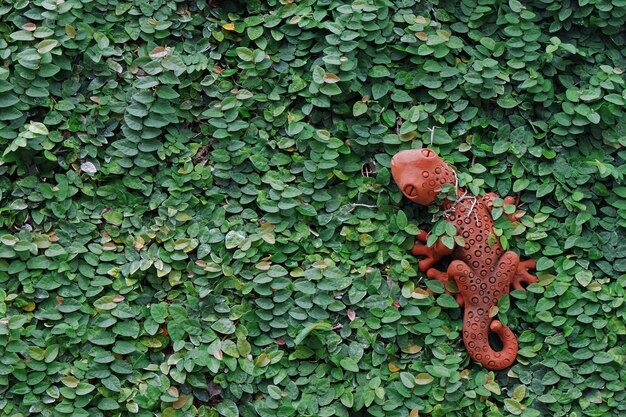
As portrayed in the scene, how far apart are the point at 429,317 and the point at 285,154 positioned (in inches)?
33.8

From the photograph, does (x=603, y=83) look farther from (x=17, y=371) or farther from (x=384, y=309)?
(x=17, y=371)

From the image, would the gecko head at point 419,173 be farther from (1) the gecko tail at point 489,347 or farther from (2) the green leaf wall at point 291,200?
(1) the gecko tail at point 489,347

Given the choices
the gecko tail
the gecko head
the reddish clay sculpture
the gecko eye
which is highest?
the gecko eye

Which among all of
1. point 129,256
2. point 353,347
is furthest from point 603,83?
point 129,256

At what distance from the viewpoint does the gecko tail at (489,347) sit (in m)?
3.36

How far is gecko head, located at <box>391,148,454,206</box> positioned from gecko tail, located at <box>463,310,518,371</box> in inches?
21.4

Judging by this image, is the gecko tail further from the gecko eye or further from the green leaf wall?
the gecko eye

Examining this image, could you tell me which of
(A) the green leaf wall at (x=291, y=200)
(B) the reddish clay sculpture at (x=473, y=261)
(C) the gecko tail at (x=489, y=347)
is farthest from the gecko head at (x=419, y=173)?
(C) the gecko tail at (x=489, y=347)

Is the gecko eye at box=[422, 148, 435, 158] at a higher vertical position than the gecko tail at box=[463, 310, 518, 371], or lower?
higher

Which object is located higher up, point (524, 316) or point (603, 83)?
point (603, 83)

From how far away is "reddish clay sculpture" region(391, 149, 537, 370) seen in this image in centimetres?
332

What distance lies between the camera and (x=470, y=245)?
3344mm

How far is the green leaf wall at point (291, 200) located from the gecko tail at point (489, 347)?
6 cm

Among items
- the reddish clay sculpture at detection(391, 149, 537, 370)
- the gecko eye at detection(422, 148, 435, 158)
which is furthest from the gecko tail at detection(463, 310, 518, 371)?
the gecko eye at detection(422, 148, 435, 158)
